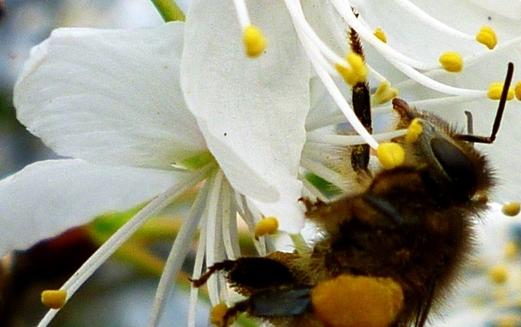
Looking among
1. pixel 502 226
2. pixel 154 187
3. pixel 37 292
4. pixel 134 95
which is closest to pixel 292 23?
pixel 134 95

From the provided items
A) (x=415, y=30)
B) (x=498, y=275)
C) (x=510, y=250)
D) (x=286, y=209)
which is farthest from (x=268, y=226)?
(x=510, y=250)

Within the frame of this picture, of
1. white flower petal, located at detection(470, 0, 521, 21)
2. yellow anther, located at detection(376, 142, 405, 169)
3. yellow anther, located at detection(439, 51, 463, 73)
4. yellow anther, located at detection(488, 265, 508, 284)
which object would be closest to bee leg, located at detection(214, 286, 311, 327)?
yellow anther, located at detection(376, 142, 405, 169)

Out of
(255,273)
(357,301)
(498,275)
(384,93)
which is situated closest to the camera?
(357,301)

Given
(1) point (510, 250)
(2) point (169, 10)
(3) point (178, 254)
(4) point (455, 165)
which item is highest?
(2) point (169, 10)

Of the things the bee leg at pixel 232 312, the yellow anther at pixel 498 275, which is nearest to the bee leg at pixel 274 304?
the bee leg at pixel 232 312

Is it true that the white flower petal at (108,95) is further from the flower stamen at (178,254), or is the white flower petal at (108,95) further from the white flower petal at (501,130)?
the white flower petal at (501,130)

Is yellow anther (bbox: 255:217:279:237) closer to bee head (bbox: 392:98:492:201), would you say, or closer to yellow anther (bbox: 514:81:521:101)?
bee head (bbox: 392:98:492:201)

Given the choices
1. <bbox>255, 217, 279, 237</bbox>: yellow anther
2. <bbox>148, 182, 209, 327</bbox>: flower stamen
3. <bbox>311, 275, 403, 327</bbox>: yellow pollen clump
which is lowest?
<bbox>148, 182, 209, 327</bbox>: flower stamen

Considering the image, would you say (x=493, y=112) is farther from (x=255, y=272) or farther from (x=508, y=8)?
(x=255, y=272)
